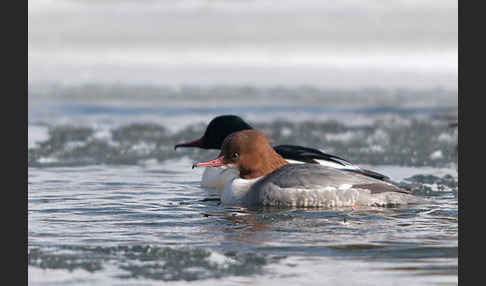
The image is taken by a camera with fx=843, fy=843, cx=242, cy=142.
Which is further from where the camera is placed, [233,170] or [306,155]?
[233,170]

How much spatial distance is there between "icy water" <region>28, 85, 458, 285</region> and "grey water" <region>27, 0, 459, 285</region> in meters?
0.02

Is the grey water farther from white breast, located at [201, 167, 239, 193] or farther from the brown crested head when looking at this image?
the brown crested head

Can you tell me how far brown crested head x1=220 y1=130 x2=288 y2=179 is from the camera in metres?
7.21

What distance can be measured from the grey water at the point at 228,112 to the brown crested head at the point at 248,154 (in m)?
0.42

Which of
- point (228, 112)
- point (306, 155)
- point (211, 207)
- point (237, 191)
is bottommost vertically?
point (211, 207)

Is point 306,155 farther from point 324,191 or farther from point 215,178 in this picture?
point 324,191

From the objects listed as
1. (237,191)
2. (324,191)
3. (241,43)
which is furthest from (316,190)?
(241,43)

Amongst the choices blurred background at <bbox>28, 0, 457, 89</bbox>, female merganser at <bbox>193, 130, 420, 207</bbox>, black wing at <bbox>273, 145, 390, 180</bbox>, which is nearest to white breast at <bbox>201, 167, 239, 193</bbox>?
black wing at <bbox>273, 145, 390, 180</bbox>

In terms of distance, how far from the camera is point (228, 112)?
13.9 m

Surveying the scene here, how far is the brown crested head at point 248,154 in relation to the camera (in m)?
7.21

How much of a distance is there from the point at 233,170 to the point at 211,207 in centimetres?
147

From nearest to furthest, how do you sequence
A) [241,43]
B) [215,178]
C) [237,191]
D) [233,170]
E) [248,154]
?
[237,191] < [248,154] < [215,178] < [233,170] < [241,43]

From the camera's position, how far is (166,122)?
13.2 meters

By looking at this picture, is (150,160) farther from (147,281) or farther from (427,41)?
(427,41)
